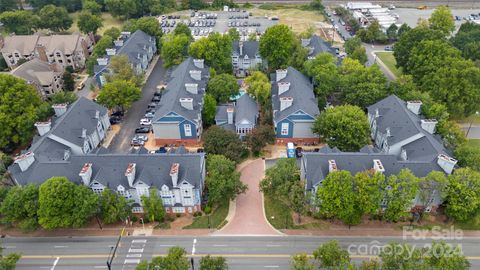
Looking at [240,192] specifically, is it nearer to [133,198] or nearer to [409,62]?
[133,198]

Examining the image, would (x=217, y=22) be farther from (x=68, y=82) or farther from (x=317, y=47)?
(x=68, y=82)

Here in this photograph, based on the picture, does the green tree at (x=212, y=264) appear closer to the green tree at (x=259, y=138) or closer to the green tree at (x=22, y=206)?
the green tree at (x=22, y=206)

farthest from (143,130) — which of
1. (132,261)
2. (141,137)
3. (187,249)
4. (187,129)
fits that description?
(187,249)

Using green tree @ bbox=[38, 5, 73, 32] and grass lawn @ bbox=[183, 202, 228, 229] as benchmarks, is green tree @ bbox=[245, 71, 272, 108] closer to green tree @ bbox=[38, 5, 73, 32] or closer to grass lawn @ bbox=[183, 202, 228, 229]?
grass lawn @ bbox=[183, 202, 228, 229]

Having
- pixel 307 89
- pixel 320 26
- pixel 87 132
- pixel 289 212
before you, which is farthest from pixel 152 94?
pixel 320 26

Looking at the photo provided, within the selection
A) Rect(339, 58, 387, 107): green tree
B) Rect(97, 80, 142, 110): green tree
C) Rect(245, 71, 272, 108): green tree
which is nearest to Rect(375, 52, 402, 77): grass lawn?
Rect(339, 58, 387, 107): green tree

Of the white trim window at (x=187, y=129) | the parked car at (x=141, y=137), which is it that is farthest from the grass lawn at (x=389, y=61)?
the parked car at (x=141, y=137)
